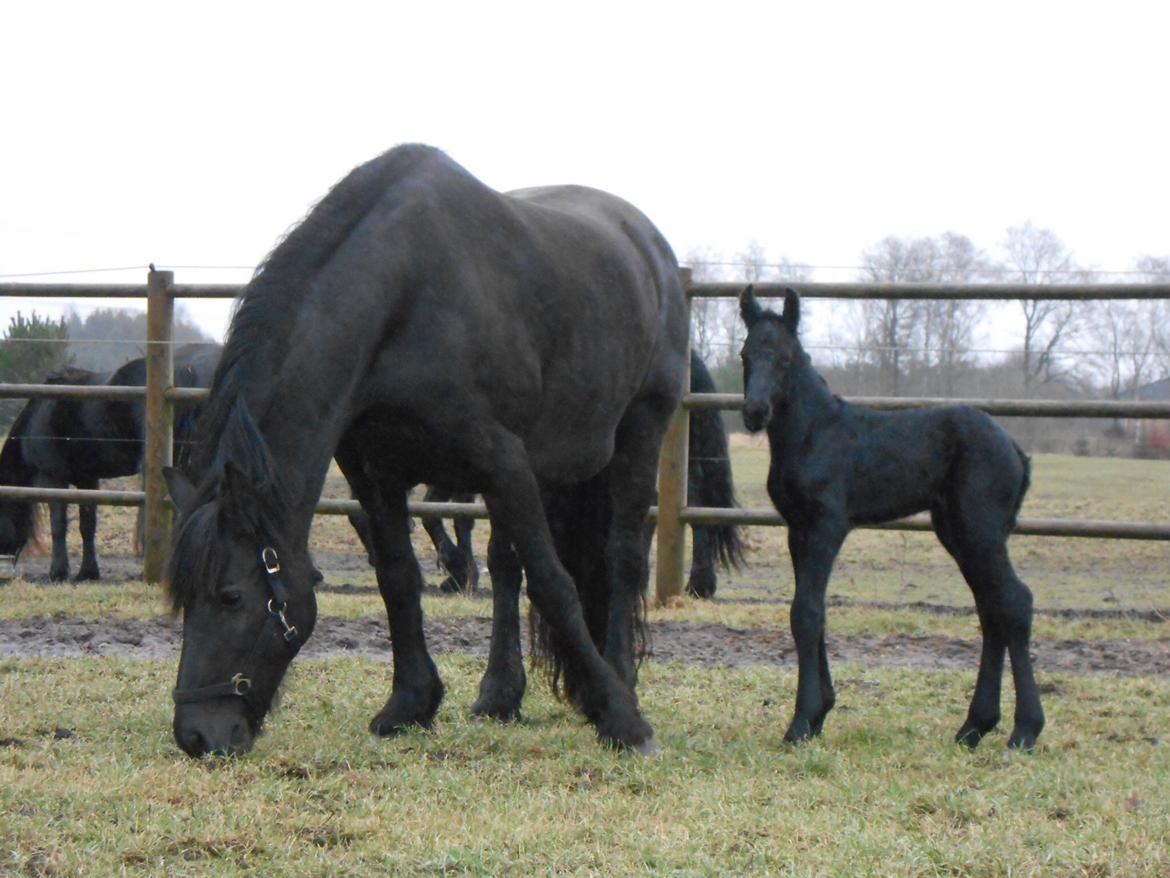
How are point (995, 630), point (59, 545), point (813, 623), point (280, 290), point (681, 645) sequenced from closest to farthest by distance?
point (280, 290)
point (813, 623)
point (995, 630)
point (681, 645)
point (59, 545)

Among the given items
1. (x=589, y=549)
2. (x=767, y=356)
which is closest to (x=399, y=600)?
(x=589, y=549)

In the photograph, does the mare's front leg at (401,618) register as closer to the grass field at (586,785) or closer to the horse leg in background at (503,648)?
the grass field at (586,785)

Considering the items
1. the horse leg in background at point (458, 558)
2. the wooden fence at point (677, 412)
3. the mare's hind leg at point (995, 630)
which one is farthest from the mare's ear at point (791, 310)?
the horse leg in background at point (458, 558)

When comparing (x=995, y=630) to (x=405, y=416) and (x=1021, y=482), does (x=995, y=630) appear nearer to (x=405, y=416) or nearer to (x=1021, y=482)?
(x=1021, y=482)

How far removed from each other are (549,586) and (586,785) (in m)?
0.82

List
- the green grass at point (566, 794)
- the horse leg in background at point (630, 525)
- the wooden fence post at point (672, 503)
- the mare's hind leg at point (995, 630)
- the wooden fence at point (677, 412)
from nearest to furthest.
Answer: the green grass at point (566, 794), the mare's hind leg at point (995, 630), the horse leg in background at point (630, 525), the wooden fence at point (677, 412), the wooden fence post at point (672, 503)

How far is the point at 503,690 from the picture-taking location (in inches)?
215

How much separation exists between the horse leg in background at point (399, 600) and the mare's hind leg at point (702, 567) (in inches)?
197

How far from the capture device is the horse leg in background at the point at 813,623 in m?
4.92

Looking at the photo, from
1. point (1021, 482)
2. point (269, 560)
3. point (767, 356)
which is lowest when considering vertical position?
point (269, 560)

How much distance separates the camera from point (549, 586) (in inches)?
187

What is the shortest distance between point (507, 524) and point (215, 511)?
3.42 feet

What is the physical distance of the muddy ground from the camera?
684 centimetres

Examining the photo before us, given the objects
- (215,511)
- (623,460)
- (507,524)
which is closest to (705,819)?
(507,524)
